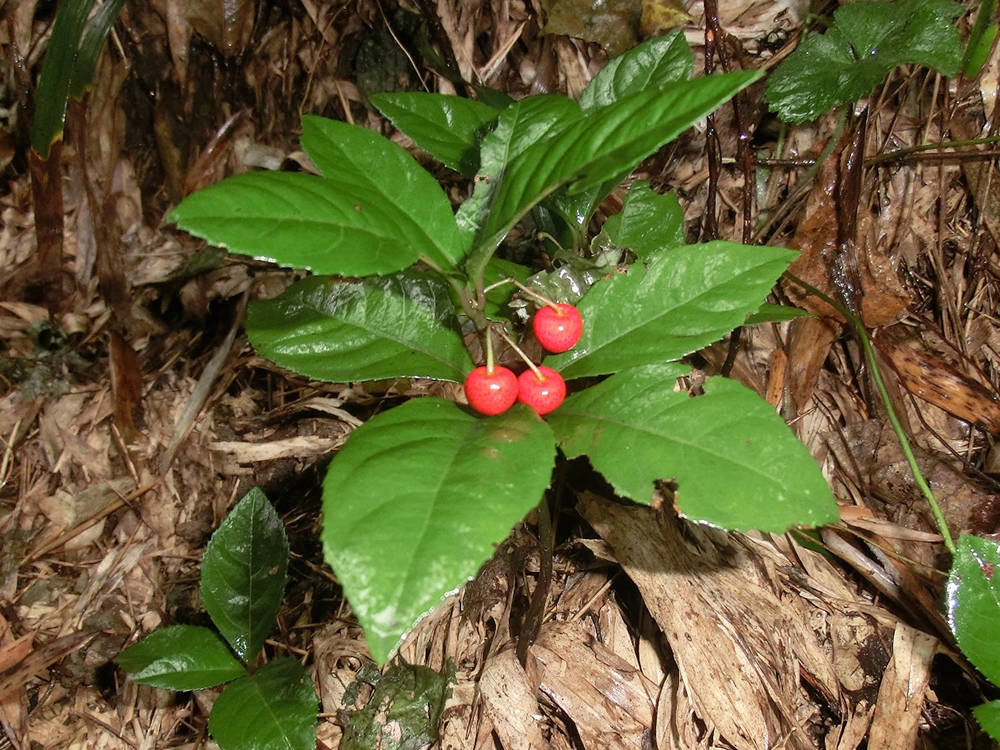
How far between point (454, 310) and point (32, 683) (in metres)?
2.06

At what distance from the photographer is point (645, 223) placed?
76.5 inches

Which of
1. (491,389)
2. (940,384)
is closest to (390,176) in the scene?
(491,389)

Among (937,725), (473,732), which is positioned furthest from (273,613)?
(937,725)

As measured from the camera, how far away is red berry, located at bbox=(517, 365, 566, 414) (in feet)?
4.19

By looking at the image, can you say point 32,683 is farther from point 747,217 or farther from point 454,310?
point 747,217

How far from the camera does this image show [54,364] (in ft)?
9.48

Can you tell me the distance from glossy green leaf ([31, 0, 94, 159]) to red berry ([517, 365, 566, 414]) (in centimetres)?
208

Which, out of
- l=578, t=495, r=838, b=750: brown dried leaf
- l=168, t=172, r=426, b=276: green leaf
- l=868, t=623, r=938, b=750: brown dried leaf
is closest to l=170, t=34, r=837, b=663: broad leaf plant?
l=168, t=172, r=426, b=276: green leaf

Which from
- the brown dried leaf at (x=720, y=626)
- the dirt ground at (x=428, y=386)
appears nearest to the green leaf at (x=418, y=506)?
the dirt ground at (x=428, y=386)

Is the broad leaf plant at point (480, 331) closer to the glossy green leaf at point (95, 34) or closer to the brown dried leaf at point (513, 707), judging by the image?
the brown dried leaf at point (513, 707)

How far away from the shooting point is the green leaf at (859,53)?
221 centimetres

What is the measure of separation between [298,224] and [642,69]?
3.56 feet

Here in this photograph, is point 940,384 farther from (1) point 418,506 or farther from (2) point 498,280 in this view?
(1) point 418,506

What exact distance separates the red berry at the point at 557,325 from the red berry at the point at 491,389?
0.34 feet
